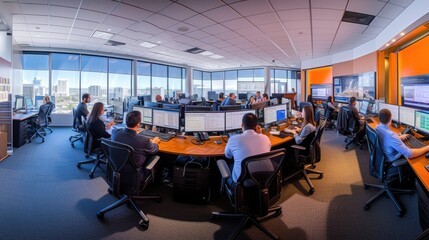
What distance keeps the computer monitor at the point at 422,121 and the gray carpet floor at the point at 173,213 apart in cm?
92

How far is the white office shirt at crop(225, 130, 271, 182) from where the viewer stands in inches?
71.1

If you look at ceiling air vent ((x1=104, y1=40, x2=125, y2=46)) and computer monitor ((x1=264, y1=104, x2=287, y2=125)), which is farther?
ceiling air vent ((x1=104, y1=40, x2=125, y2=46))

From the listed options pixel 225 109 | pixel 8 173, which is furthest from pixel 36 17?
pixel 225 109

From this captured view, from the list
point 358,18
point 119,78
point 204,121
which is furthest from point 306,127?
point 119,78

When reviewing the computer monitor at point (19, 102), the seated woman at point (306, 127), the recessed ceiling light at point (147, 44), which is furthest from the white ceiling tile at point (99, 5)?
the computer monitor at point (19, 102)

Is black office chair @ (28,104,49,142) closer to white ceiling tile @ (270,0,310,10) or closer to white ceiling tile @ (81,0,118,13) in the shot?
white ceiling tile @ (81,0,118,13)

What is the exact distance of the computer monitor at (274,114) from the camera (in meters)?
3.62

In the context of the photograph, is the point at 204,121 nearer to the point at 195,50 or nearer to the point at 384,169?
the point at 384,169

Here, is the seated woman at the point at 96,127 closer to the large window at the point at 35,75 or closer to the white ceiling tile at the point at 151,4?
the white ceiling tile at the point at 151,4

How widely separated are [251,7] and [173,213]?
3.30 metres

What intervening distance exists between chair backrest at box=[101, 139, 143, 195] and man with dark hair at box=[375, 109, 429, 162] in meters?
2.61

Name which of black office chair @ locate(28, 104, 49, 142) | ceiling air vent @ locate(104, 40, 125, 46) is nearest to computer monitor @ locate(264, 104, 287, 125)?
ceiling air vent @ locate(104, 40, 125, 46)

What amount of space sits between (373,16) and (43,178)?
6217 millimetres

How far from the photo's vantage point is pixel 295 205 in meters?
2.41
